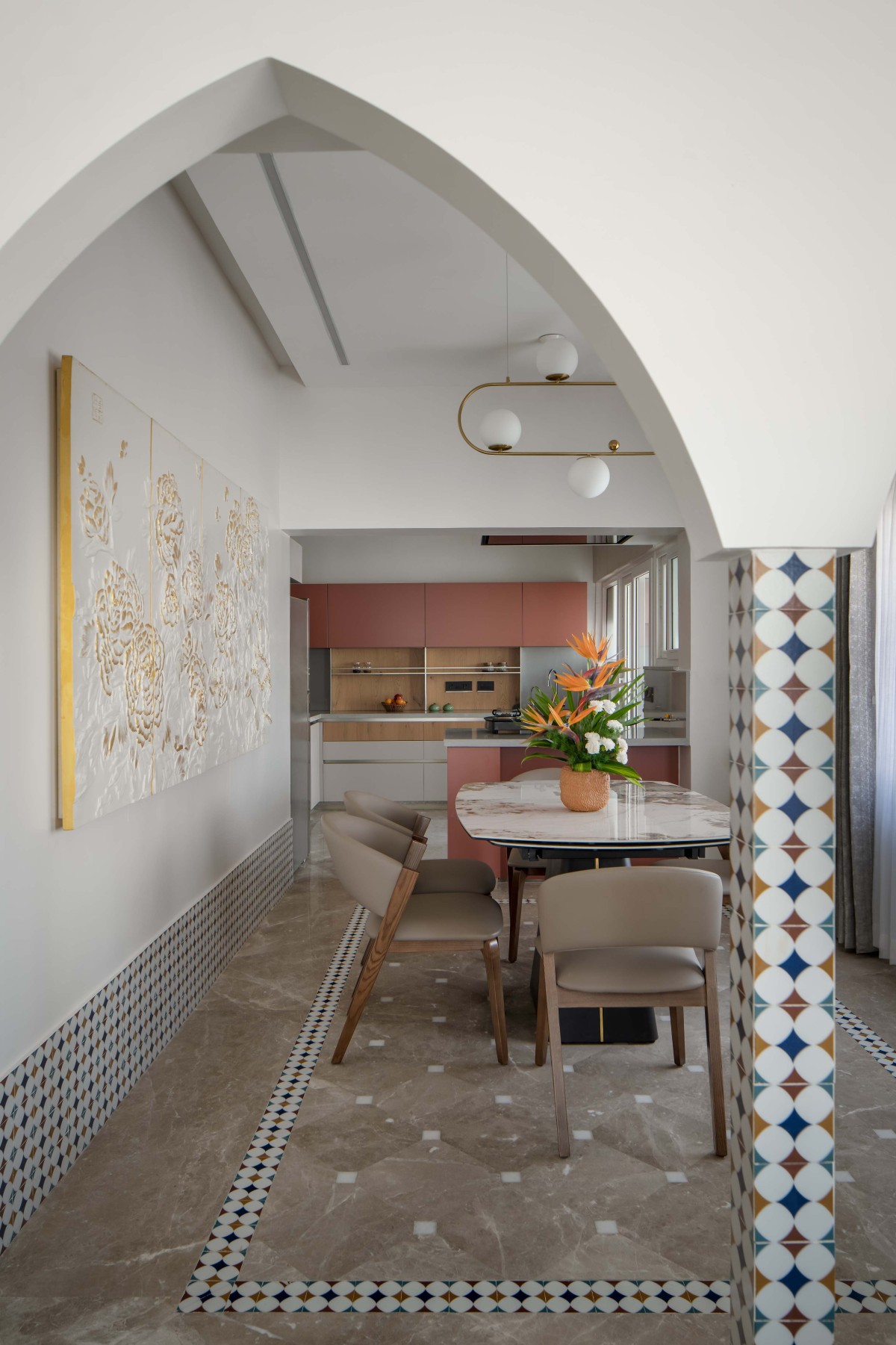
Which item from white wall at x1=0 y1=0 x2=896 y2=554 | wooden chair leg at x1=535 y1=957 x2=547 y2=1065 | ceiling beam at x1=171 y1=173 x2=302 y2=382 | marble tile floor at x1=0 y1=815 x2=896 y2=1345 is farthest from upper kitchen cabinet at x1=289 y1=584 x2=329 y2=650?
white wall at x1=0 y1=0 x2=896 y2=554

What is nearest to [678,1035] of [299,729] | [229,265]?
[299,729]

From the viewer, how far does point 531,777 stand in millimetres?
5090

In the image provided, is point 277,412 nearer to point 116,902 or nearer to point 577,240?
point 116,902

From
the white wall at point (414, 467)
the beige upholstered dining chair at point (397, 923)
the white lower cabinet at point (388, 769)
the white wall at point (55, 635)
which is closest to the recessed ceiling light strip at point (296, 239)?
the white wall at point (55, 635)

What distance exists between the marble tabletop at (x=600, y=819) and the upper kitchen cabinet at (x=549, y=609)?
15.1ft

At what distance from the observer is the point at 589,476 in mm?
4430

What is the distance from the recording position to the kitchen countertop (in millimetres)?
5848

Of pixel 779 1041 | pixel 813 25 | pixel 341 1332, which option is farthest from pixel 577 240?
pixel 341 1332

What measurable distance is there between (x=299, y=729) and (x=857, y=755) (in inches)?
137

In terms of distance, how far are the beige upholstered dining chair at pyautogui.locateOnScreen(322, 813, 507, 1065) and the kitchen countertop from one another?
2600mm

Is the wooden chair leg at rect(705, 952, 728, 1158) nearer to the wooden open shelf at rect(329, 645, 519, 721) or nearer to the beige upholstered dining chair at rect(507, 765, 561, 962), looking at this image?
the beige upholstered dining chair at rect(507, 765, 561, 962)

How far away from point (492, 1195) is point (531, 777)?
9.21 feet

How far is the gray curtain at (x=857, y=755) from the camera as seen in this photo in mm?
4422

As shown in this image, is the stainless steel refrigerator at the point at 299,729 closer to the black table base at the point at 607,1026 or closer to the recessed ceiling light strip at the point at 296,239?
the recessed ceiling light strip at the point at 296,239
